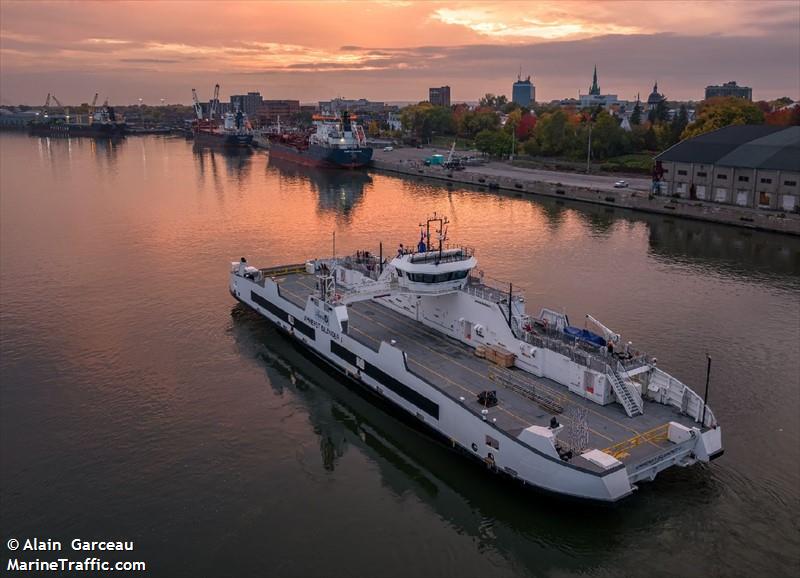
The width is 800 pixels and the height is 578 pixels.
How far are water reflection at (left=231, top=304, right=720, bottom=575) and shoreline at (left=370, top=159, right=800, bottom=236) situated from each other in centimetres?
6036

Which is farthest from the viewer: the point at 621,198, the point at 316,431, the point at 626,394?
the point at 621,198

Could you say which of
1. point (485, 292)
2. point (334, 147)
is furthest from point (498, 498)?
point (334, 147)

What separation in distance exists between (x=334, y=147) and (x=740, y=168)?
90874 millimetres

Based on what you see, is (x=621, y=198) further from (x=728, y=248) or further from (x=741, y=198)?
(x=728, y=248)

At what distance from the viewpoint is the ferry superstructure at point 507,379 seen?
1060 inches

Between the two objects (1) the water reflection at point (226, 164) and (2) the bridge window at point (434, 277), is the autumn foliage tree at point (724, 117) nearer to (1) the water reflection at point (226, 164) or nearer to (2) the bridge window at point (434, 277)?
(1) the water reflection at point (226, 164)

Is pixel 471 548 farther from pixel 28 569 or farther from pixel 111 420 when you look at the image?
pixel 111 420

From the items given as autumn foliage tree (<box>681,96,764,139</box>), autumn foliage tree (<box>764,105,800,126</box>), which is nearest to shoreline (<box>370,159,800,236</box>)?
autumn foliage tree (<box>681,96,764,139</box>)

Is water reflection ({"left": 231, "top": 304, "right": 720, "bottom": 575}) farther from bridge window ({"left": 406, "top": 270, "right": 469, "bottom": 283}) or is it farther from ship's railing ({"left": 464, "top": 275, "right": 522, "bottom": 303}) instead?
ship's railing ({"left": 464, "top": 275, "right": 522, "bottom": 303})

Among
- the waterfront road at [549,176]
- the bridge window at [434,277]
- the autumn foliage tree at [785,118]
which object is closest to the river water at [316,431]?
the bridge window at [434,277]

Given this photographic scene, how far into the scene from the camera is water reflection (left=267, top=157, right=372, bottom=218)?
342 ft

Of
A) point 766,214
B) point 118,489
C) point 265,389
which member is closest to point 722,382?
point 265,389

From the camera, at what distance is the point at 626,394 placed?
30.7 m

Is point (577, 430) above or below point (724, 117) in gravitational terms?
below
